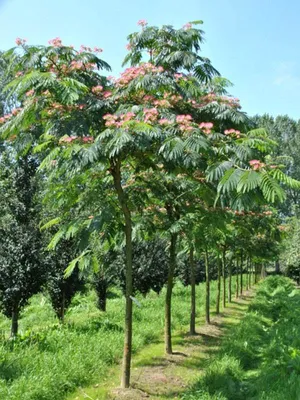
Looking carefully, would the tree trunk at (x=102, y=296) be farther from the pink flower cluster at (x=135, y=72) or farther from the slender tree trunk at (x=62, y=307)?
the pink flower cluster at (x=135, y=72)

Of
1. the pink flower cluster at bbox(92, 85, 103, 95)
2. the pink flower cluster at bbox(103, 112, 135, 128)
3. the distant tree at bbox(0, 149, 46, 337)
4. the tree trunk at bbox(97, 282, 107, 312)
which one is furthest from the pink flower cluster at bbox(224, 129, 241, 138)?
the tree trunk at bbox(97, 282, 107, 312)

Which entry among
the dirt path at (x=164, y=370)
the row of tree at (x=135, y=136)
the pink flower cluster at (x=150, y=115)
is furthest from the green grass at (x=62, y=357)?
the pink flower cluster at (x=150, y=115)

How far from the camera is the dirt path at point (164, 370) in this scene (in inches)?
247

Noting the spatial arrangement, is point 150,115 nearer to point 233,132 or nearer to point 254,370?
point 233,132

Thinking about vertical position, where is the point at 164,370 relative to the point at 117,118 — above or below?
below

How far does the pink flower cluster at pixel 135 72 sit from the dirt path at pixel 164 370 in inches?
182

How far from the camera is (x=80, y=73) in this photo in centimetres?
589

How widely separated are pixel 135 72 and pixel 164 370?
17.5 ft

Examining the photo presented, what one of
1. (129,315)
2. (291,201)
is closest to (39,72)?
(129,315)

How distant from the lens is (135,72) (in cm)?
584

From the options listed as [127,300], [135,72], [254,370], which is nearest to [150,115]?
[135,72]

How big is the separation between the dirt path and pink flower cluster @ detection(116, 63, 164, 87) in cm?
462

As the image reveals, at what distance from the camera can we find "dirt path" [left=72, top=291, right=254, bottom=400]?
6.27 metres

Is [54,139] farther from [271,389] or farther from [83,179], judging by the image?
[271,389]
